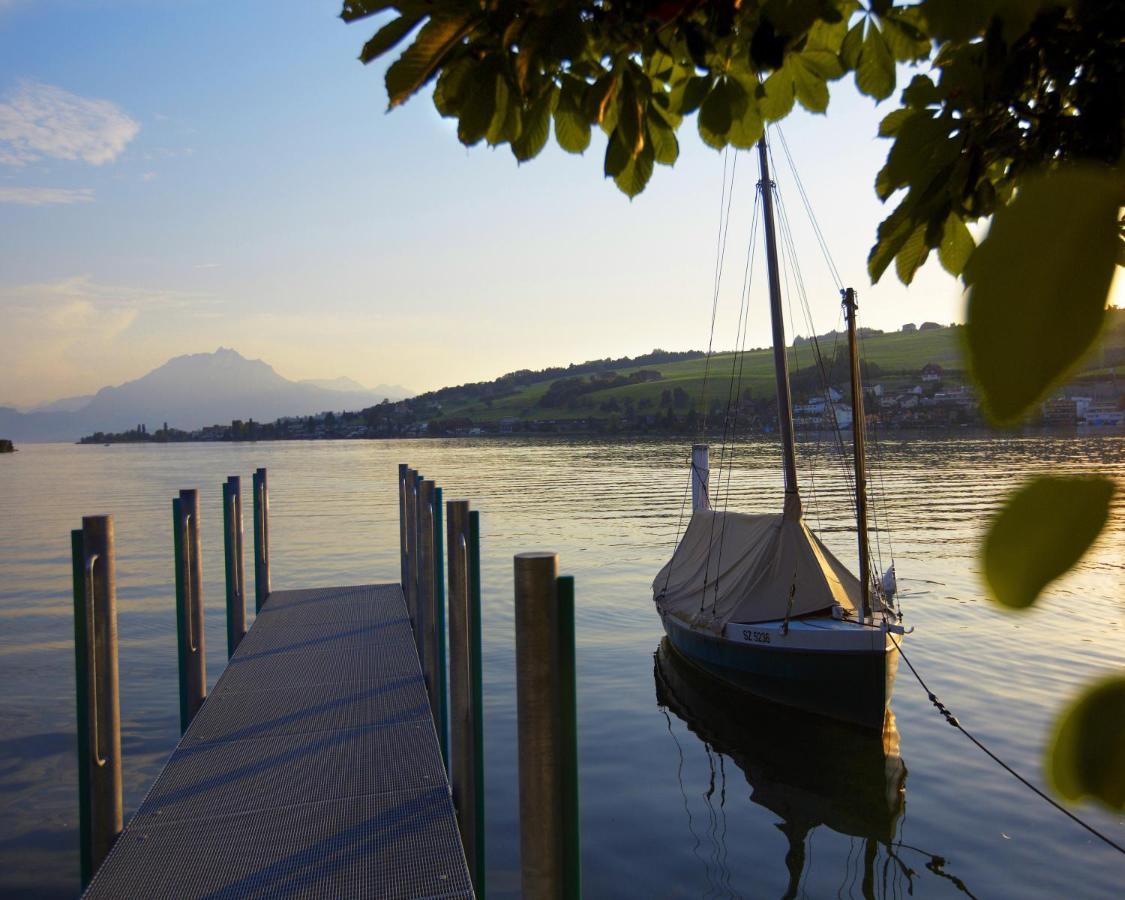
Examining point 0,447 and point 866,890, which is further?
point 0,447

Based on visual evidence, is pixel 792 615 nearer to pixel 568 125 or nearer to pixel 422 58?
pixel 568 125

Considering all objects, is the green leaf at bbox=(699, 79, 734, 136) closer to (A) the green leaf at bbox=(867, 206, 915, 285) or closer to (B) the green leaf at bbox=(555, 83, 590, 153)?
(B) the green leaf at bbox=(555, 83, 590, 153)

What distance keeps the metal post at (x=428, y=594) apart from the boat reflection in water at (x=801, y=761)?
14.6 ft

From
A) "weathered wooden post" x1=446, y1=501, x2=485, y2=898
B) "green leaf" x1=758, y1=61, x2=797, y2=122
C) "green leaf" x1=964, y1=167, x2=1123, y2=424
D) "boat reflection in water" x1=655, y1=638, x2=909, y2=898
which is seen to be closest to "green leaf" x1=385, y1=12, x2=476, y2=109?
"green leaf" x1=758, y1=61, x2=797, y2=122

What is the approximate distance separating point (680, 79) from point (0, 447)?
19156 cm

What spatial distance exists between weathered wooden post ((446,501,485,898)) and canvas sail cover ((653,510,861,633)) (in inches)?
359

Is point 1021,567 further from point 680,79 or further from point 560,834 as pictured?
point 560,834

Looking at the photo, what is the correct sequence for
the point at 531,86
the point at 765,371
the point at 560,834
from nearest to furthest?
the point at 531,86, the point at 560,834, the point at 765,371

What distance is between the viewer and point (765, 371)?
144125 millimetres

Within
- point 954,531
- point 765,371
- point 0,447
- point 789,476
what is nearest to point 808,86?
point 789,476

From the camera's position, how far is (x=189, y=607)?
827 centimetres

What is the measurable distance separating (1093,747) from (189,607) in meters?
8.66

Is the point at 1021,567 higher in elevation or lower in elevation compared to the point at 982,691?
higher

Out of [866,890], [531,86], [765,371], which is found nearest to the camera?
[531,86]
